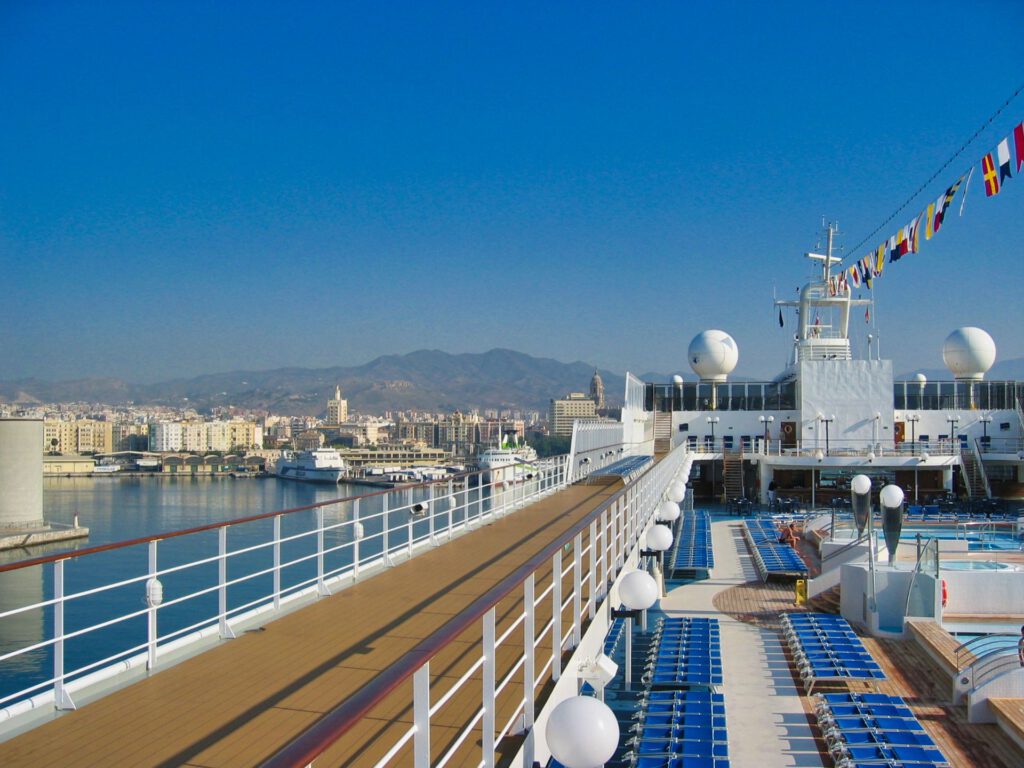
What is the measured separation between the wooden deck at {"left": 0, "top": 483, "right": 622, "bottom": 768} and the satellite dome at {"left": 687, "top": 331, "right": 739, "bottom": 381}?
3350cm

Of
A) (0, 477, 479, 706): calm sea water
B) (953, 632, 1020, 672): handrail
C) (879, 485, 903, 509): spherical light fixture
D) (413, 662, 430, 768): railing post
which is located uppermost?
(413, 662, 430, 768): railing post

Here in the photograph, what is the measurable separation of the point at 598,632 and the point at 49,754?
3535 millimetres

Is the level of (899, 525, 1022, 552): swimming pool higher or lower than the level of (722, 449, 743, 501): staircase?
lower

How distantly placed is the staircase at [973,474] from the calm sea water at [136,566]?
59.7ft

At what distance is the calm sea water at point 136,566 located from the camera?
20.2 meters

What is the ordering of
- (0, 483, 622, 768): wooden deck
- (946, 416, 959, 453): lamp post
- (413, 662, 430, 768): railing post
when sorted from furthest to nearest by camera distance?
(946, 416, 959, 453): lamp post, (0, 483, 622, 768): wooden deck, (413, 662, 430, 768): railing post

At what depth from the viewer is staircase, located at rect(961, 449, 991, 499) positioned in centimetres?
3200

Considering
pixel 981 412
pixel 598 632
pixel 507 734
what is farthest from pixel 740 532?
pixel 507 734

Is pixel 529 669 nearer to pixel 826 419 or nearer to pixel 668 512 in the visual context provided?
pixel 668 512

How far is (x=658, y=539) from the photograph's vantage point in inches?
356

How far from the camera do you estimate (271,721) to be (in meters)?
3.70

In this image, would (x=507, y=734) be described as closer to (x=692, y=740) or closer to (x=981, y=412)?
(x=692, y=740)

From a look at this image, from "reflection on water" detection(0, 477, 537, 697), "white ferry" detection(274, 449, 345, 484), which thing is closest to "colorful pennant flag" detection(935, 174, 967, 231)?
"reflection on water" detection(0, 477, 537, 697)

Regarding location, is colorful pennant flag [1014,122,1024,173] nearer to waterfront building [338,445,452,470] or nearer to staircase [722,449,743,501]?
staircase [722,449,743,501]
